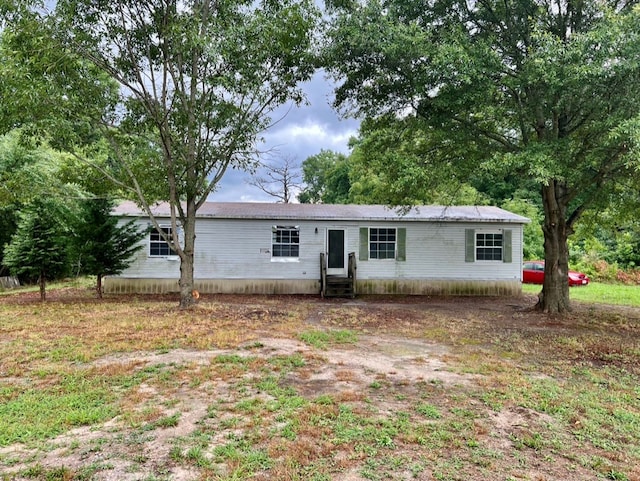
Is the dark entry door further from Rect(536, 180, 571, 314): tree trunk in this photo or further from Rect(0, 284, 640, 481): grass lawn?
Rect(536, 180, 571, 314): tree trunk

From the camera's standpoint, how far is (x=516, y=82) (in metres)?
7.50

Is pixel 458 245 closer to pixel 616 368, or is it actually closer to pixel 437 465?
pixel 616 368

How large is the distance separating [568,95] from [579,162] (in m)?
1.55

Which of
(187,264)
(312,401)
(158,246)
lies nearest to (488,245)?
(187,264)

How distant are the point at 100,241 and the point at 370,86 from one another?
8249 mm

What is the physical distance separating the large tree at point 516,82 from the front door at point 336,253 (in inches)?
179

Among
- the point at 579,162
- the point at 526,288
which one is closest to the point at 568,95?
the point at 579,162

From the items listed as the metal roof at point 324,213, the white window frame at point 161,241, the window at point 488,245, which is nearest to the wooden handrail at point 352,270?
the metal roof at point 324,213

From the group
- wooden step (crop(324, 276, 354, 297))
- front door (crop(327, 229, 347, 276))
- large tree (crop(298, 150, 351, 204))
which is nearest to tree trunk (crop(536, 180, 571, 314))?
wooden step (crop(324, 276, 354, 297))

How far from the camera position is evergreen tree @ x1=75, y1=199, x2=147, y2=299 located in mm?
10602

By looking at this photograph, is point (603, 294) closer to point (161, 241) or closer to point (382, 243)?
point (382, 243)

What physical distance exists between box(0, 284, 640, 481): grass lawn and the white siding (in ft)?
17.1

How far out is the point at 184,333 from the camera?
22.1 feet

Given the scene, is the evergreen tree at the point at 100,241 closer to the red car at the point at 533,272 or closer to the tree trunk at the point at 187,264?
the tree trunk at the point at 187,264
